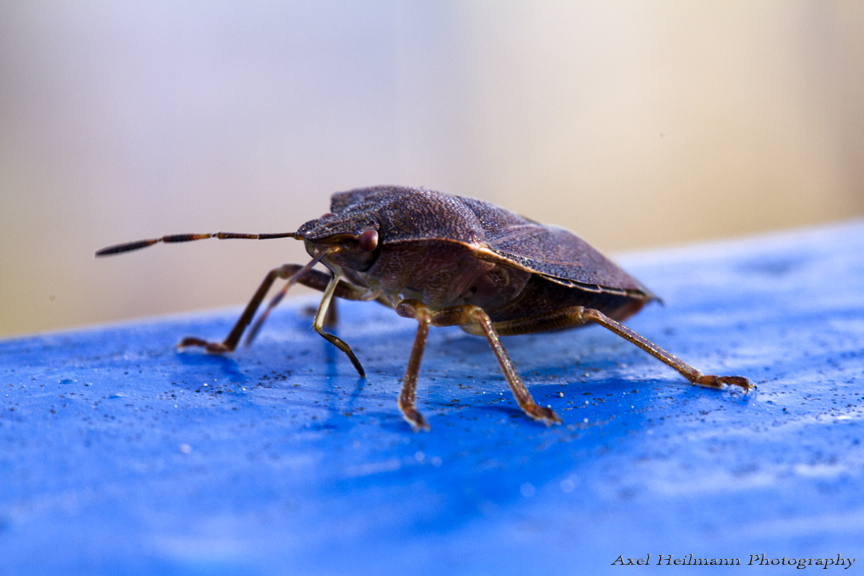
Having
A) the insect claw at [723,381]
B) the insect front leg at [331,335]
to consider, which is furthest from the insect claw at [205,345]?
the insect claw at [723,381]

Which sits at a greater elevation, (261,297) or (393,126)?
(393,126)

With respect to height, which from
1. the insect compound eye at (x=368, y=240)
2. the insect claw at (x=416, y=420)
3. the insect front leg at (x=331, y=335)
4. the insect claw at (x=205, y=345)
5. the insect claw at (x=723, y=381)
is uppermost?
the insect compound eye at (x=368, y=240)

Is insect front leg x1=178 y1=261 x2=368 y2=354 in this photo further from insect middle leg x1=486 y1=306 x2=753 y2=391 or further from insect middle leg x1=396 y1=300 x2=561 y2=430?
insect middle leg x1=486 y1=306 x2=753 y2=391

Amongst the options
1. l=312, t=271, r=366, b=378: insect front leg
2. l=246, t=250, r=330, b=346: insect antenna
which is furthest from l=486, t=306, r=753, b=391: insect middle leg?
l=246, t=250, r=330, b=346: insect antenna

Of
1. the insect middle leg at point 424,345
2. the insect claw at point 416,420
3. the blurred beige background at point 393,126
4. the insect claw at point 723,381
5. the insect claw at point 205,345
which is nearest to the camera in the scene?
the insect claw at point 416,420

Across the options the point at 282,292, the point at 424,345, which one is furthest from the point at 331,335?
the point at 282,292

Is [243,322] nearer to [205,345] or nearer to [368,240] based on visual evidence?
[205,345]

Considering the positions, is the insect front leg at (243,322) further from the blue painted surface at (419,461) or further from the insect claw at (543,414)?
the insect claw at (543,414)

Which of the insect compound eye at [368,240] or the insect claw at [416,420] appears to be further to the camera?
the insect compound eye at [368,240]
